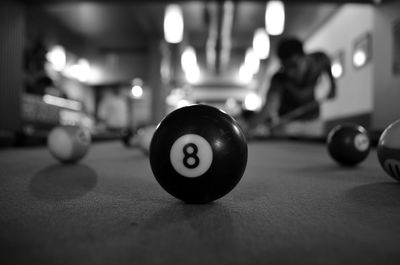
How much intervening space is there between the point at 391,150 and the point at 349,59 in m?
7.58

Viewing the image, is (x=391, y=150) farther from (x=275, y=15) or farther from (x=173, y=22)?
(x=173, y=22)

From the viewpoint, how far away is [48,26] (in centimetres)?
942

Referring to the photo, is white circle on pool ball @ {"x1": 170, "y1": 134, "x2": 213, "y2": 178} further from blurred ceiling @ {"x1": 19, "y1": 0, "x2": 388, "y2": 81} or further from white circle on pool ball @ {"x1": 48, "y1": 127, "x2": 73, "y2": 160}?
blurred ceiling @ {"x1": 19, "y1": 0, "x2": 388, "y2": 81}

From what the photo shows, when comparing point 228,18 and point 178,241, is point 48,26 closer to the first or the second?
point 228,18

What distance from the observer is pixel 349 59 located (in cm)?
830

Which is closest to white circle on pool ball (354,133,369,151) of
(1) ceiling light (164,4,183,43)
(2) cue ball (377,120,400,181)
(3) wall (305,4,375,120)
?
(2) cue ball (377,120,400,181)

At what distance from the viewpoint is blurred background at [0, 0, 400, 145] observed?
5.69 metres

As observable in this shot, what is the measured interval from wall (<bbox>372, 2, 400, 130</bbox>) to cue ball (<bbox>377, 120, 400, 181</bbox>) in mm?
4445

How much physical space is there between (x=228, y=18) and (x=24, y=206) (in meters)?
8.91

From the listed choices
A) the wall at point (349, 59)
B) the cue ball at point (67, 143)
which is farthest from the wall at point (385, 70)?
the cue ball at point (67, 143)

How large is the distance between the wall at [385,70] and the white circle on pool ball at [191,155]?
549cm

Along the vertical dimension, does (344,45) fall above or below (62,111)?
above

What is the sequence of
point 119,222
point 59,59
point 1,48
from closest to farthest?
1. point 119,222
2. point 1,48
3. point 59,59

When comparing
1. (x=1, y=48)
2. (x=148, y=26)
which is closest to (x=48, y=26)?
(x=148, y=26)
